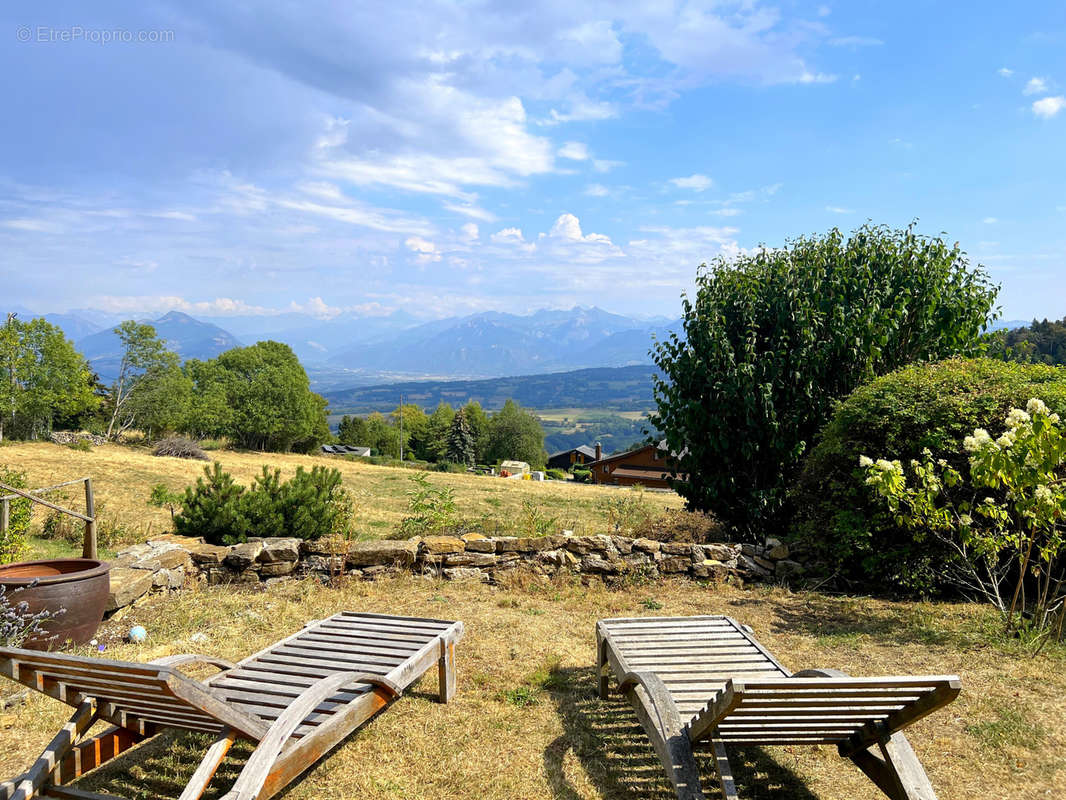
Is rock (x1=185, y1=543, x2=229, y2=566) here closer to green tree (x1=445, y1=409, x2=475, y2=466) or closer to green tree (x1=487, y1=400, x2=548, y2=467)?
green tree (x1=445, y1=409, x2=475, y2=466)

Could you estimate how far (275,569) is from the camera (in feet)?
24.1

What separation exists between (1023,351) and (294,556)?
9.49 meters

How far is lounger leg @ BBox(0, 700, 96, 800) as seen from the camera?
2.59 metres

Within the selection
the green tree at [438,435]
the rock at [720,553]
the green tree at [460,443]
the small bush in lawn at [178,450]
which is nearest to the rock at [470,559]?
the rock at [720,553]

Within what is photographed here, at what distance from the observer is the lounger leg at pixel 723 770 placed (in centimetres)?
280

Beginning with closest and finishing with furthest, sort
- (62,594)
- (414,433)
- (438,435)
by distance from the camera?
(62,594) → (438,435) → (414,433)

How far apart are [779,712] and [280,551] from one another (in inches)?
238

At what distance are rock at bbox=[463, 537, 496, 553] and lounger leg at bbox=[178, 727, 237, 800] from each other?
189 inches

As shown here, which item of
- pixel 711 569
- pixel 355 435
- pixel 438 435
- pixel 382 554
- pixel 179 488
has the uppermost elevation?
pixel 382 554

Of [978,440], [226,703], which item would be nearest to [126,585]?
[226,703]

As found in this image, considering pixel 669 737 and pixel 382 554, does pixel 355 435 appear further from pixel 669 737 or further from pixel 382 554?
pixel 669 737

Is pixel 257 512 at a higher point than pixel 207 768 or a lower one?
higher

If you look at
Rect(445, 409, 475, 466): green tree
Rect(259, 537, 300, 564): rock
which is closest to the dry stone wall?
Rect(259, 537, 300, 564): rock

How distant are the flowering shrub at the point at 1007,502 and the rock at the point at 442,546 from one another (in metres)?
4.40
